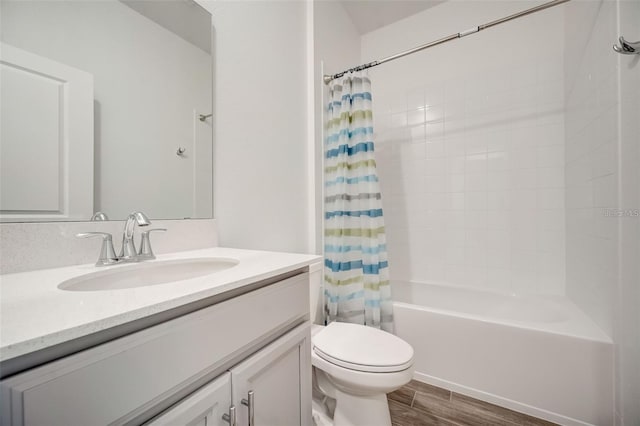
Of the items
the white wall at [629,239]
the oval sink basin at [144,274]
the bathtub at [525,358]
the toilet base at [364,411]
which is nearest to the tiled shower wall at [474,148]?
the bathtub at [525,358]

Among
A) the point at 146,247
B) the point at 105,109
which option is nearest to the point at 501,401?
the point at 146,247

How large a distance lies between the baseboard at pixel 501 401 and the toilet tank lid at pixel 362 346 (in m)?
0.65

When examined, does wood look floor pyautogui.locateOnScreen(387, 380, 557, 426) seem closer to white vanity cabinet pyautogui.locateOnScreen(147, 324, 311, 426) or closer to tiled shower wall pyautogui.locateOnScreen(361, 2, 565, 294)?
white vanity cabinet pyautogui.locateOnScreen(147, 324, 311, 426)

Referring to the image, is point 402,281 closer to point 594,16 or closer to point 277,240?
point 277,240

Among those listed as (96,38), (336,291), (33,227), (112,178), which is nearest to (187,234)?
(112,178)

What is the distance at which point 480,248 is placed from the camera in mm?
2041

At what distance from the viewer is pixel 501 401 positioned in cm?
135

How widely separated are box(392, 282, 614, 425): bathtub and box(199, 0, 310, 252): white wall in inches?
38.1

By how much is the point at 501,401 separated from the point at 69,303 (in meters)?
1.85

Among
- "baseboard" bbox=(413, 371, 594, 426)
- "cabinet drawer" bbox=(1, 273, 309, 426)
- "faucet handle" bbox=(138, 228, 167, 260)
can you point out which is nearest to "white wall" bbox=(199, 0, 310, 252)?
"faucet handle" bbox=(138, 228, 167, 260)

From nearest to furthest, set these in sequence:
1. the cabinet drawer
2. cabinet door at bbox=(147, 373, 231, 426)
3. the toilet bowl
Result: the cabinet drawer < cabinet door at bbox=(147, 373, 231, 426) < the toilet bowl

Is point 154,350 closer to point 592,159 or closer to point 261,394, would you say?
point 261,394

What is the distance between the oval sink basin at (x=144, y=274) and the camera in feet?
2.16

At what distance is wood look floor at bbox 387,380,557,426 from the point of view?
126 centimetres
